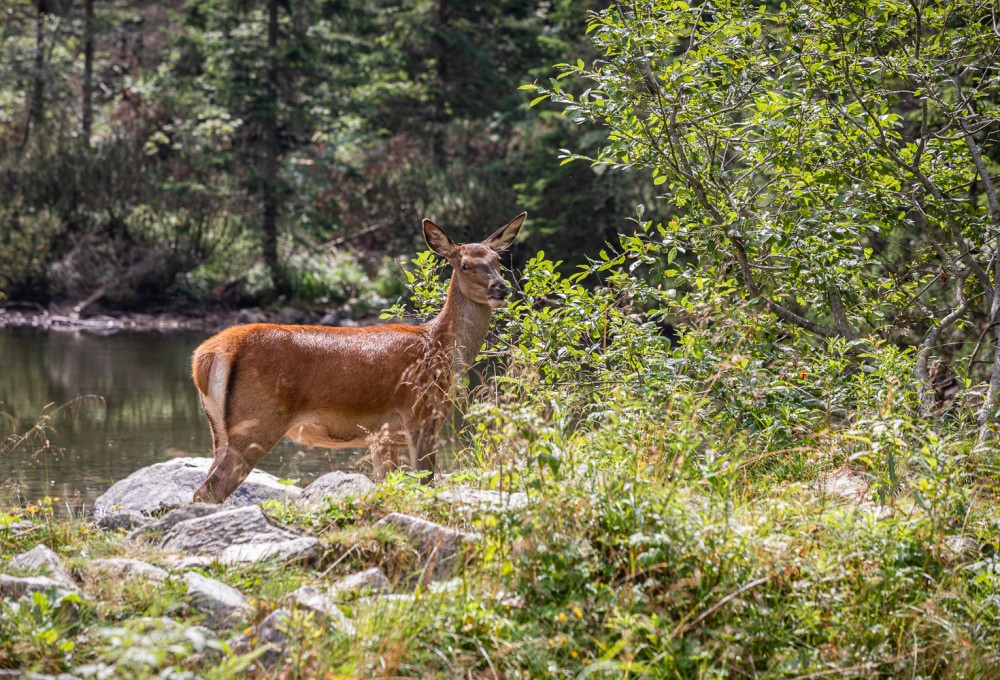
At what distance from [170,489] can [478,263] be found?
2.31 meters

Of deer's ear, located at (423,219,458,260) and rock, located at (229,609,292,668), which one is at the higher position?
deer's ear, located at (423,219,458,260)

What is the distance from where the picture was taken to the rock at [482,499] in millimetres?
4516

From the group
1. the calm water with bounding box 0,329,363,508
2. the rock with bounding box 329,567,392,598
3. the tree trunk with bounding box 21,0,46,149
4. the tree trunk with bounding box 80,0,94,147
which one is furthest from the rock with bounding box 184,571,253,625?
the tree trunk with bounding box 21,0,46,149

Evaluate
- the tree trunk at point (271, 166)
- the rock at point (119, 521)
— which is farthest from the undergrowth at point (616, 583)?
the tree trunk at point (271, 166)

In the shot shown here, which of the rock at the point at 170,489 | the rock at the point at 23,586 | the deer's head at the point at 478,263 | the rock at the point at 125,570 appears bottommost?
the rock at the point at 170,489

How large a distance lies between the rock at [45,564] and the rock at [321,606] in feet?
2.59

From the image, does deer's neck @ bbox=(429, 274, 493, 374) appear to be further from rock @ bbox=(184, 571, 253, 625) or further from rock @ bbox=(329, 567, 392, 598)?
rock @ bbox=(184, 571, 253, 625)

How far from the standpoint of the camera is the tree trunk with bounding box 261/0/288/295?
26.9 meters

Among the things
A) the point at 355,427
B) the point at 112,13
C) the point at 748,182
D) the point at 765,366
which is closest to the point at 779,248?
the point at 765,366

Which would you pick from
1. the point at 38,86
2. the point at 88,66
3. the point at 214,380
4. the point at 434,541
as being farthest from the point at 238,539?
the point at 88,66

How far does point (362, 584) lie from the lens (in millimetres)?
4387

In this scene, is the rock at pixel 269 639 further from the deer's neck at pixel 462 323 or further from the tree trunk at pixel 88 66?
the tree trunk at pixel 88 66

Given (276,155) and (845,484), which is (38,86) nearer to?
(276,155)

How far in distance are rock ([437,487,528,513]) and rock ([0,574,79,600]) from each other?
1.51 m
